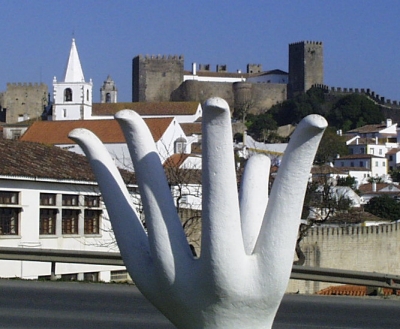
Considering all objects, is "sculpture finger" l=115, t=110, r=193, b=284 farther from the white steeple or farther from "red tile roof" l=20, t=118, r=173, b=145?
the white steeple

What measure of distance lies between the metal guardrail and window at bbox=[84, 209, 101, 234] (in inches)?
377

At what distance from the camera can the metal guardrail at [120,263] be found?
14.8 metres

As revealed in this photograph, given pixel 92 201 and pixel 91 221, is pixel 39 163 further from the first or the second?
pixel 91 221

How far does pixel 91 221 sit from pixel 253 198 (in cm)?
2046

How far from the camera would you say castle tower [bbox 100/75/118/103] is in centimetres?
15350

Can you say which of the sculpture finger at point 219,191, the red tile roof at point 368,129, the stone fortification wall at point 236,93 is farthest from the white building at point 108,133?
the sculpture finger at point 219,191

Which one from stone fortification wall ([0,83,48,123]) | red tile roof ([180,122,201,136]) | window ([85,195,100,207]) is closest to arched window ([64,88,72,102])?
red tile roof ([180,122,201,136])

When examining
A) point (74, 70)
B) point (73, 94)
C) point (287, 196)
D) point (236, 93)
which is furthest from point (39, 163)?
point (236, 93)

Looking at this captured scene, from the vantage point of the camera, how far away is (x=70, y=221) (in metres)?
25.7

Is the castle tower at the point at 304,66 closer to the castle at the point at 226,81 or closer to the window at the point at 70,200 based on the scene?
the castle at the point at 226,81

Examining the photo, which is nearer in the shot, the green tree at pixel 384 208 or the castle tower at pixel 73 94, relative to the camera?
the green tree at pixel 384 208

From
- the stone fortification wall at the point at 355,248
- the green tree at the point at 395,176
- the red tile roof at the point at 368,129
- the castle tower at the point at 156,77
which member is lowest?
the stone fortification wall at the point at 355,248

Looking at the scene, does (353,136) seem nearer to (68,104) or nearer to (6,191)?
(68,104)

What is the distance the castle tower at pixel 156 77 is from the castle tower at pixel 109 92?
720cm
